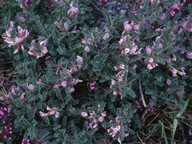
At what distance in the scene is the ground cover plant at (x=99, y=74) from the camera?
2396 mm

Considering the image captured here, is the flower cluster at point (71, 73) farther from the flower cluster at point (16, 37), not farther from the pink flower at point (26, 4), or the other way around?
the pink flower at point (26, 4)

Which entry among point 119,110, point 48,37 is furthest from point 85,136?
point 48,37

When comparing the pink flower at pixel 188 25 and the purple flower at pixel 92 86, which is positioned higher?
the pink flower at pixel 188 25

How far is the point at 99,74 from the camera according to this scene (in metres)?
2.45

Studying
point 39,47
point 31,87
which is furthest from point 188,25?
point 31,87

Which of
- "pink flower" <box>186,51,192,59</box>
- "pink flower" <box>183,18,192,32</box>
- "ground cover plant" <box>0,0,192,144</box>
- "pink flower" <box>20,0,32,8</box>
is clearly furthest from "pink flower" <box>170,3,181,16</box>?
"pink flower" <box>20,0,32,8</box>

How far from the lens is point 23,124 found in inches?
95.4

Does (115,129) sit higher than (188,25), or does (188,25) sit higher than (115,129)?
(188,25)

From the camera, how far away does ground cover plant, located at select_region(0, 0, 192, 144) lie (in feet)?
7.86

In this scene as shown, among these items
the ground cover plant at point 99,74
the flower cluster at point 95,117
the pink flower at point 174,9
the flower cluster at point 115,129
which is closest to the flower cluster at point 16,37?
the ground cover plant at point 99,74

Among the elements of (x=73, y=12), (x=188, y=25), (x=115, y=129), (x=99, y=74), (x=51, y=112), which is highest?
(x=73, y=12)

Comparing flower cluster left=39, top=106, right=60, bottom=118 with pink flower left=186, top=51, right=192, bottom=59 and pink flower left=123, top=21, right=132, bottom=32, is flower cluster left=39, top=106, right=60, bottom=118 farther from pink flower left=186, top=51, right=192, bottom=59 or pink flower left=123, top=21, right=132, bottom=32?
pink flower left=186, top=51, right=192, bottom=59

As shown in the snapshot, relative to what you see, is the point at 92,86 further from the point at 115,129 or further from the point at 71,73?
the point at 115,129

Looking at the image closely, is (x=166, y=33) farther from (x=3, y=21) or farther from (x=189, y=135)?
(x=3, y=21)
